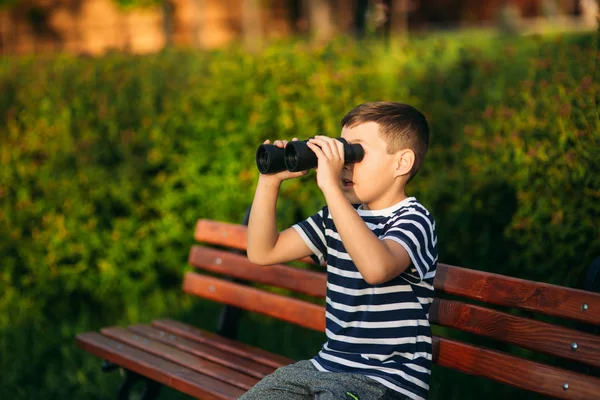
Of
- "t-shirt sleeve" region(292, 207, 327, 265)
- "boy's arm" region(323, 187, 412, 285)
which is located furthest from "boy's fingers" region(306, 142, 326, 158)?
"t-shirt sleeve" region(292, 207, 327, 265)

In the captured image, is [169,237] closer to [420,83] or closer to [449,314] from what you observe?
[420,83]

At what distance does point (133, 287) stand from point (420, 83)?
2.35 m

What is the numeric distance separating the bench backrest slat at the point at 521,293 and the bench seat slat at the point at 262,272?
64cm

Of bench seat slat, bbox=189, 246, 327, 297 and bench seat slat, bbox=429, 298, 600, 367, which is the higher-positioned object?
bench seat slat, bbox=429, 298, 600, 367

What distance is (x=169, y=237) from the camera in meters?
5.32

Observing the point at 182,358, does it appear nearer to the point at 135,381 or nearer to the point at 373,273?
the point at 135,381

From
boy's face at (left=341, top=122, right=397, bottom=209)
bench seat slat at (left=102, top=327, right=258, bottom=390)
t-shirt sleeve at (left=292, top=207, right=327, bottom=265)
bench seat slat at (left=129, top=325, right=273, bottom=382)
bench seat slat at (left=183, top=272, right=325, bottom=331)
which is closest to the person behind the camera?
boy's face at (left=341, top=122, right=397, bottom=209)

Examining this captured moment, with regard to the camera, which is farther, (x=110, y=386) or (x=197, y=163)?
(x=197, y=163)

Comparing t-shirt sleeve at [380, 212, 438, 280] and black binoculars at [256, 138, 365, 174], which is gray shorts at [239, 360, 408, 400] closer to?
t-shirt sleeve at [380, 212, 438, 280]

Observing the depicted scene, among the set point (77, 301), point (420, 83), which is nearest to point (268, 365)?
point (420, 83)

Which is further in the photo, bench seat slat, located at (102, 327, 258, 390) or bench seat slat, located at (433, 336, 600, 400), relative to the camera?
bench seat slat, located at (102, 327, 258, 390)

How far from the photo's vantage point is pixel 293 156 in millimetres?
2475

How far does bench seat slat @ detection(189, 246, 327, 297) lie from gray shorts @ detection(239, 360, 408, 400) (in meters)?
0.75

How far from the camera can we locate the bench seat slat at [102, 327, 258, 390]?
122 inches
